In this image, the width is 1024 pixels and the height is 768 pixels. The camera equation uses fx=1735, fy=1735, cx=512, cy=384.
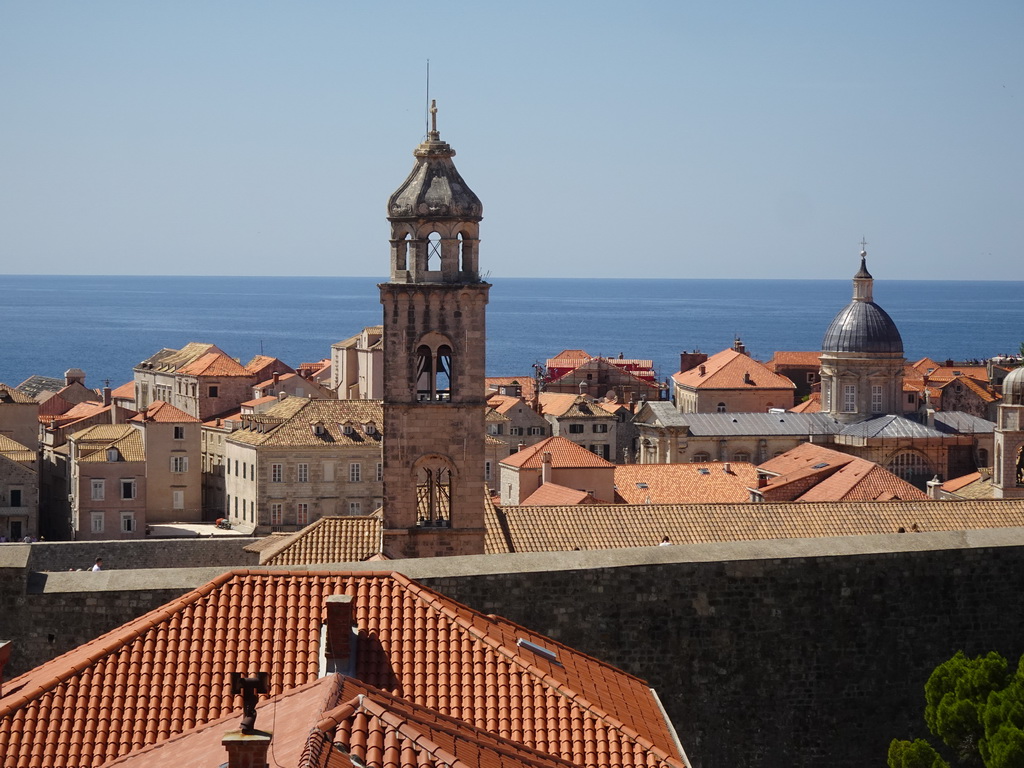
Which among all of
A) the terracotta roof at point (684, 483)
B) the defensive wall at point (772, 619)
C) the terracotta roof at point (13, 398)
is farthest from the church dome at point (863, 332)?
the defensive wall at point (772, 619)

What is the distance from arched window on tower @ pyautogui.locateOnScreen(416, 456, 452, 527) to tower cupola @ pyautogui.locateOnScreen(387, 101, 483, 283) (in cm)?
296

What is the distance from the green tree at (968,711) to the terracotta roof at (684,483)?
134 ft

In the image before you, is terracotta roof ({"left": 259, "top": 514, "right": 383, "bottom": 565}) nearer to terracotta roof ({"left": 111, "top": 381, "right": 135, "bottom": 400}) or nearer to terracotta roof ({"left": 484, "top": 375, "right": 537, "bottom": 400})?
terracotta roof ({"left": 484, "top": 375, "right": 537, "bottom": 400})

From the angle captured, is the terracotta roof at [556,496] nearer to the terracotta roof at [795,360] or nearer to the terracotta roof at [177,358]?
the terracotta roof at [177,358]

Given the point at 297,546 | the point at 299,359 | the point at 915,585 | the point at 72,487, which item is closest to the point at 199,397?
the point at 72,487

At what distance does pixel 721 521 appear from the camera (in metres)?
35.0

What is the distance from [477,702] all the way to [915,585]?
438 cm

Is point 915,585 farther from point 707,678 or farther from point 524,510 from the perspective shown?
point 524,510

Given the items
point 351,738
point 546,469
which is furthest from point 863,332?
point 351,738

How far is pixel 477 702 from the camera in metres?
9.38

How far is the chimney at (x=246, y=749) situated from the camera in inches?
270

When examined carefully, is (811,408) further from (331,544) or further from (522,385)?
(331,544)

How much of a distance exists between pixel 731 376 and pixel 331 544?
69.0m

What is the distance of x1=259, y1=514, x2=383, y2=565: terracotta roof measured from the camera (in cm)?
2781
